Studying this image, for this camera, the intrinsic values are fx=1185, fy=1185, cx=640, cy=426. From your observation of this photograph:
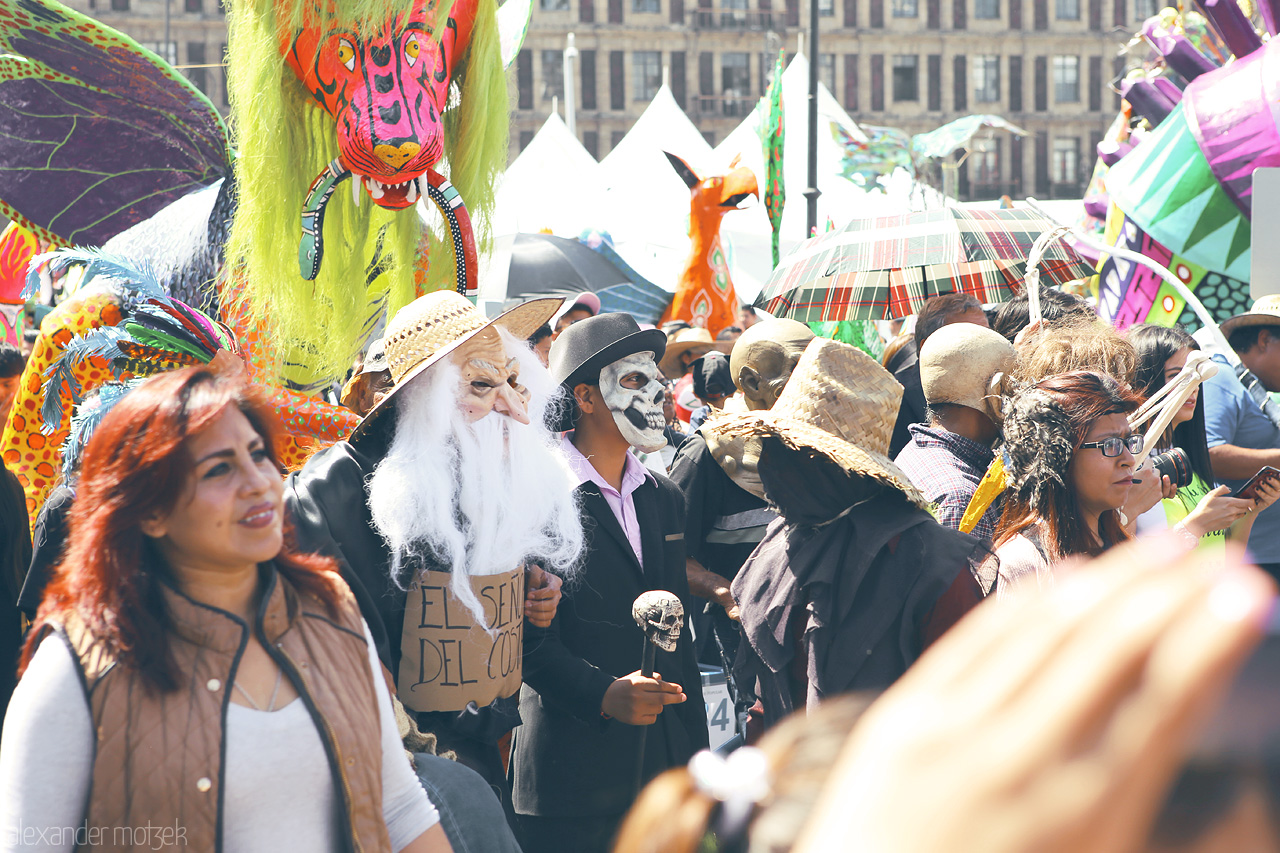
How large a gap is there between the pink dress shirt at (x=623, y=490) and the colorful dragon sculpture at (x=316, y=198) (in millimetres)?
1127

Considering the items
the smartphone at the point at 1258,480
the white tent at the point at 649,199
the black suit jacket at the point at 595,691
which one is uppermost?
the white tent at the point at 649,199

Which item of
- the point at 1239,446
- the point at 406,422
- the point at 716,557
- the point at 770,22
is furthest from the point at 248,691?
the point at 770,22

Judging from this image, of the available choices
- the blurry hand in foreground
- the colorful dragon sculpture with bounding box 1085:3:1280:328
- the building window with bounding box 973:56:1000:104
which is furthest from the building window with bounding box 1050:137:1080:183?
the blurry hand in foreground

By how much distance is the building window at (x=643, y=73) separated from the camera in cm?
5506

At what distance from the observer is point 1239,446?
4895 millimetres

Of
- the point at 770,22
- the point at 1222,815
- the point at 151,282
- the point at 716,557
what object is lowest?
the point at 716,557

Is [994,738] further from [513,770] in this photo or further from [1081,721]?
[513,770]

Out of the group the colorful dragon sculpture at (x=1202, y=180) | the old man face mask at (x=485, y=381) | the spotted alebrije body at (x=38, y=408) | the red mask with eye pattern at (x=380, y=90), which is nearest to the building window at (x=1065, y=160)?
the colorful dragon sculpture at (x=1202, y=180)

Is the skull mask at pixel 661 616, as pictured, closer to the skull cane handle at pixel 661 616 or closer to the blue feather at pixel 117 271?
the skull cane handle at pixel 661 616

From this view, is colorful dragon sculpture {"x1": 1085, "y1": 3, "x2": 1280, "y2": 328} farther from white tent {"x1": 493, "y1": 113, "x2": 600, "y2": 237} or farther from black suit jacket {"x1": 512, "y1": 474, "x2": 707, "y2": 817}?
white tent {"x1": 493, "y1": 113, "x2": 600, "y2": 237}

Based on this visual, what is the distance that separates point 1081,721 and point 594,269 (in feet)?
37.0

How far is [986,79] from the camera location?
57031mm

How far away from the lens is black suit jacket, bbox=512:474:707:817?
127 inches

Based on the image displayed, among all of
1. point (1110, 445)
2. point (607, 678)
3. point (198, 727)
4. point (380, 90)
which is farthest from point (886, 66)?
point (198, 727)
